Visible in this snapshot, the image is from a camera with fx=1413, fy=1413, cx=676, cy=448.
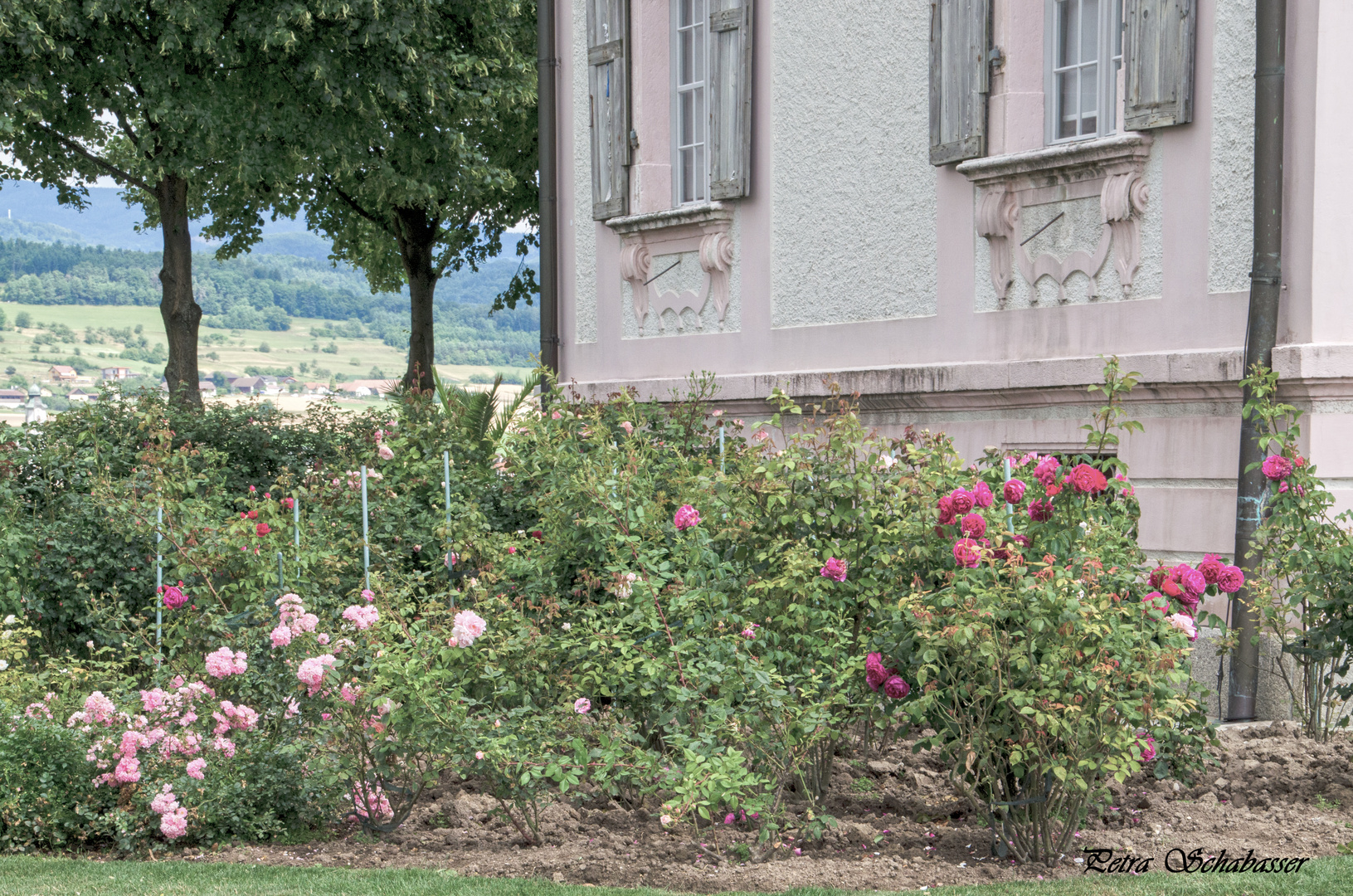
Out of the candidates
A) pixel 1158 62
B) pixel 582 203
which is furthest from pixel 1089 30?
pixel 582 203

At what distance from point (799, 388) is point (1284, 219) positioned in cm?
366

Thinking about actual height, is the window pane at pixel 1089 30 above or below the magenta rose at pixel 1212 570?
A: above

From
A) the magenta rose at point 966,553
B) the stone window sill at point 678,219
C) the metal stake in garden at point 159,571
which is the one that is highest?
the stone window sill at point 678,219

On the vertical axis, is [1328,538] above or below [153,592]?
above

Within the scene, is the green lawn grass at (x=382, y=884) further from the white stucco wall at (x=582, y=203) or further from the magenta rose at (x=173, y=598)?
the white stucco wall at (x=582, y=203)

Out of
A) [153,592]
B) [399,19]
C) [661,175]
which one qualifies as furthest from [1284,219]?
[399,19]

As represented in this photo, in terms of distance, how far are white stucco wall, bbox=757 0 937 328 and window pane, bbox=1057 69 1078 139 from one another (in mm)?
991

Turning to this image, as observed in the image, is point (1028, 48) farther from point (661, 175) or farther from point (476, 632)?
point (476, 632)

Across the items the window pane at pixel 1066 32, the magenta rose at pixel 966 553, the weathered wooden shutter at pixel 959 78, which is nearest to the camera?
the magenta rose at pixel 966 553

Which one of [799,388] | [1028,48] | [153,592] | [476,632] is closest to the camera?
[476,632]

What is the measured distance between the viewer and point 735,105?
1076 cm

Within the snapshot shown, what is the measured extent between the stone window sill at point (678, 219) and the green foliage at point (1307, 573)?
15.9 feet

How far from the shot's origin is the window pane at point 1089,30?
844cm

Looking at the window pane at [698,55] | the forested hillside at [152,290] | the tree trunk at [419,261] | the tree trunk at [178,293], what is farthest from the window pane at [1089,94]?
the forested hillside at [152,290]
